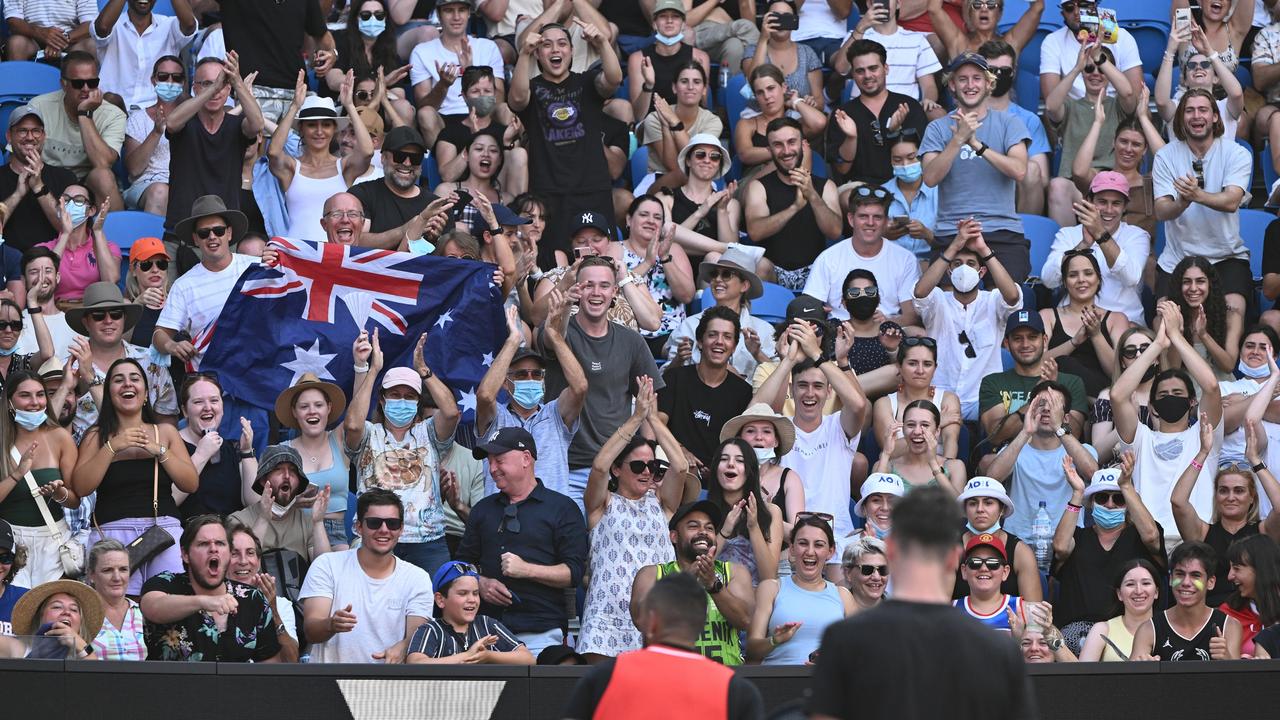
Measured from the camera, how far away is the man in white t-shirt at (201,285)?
1172 cm

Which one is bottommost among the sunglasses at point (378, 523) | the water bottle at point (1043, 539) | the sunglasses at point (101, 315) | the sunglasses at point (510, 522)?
the water bottle at point (1043, 539)

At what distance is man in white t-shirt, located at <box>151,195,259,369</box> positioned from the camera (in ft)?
38.4

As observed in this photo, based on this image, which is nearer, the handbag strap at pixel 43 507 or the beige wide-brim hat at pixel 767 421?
the handbag strap at pixel 43 507

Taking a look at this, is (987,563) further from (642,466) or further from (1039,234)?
(1039,234)

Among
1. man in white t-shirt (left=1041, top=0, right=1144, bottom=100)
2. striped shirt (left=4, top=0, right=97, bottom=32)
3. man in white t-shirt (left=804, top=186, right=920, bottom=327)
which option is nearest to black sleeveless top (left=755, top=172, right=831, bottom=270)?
man in white t-shirt (left=804, top=186, right=920, bottom=327)

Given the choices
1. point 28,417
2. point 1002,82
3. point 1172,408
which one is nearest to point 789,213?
point 1002,82

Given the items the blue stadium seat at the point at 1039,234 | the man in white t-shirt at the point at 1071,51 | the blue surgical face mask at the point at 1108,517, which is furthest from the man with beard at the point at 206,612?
the man in white t-shirt at the point at 1071,51

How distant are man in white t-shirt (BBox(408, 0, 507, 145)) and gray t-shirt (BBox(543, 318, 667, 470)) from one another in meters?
3.68

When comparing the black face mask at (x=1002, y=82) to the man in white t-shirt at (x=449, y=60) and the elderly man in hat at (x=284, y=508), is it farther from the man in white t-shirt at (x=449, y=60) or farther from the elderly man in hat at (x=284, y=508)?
the elderly man in hat at (x=284, y=508)

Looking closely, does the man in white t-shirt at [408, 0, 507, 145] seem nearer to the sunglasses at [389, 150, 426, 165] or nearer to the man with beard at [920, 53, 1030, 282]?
the sunglasses at [389, 150, 426, 165]

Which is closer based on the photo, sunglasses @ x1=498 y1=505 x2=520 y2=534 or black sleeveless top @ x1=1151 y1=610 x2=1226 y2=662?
black sleeveless top @ x1=1151 y1=610 x2=1226 y2=662

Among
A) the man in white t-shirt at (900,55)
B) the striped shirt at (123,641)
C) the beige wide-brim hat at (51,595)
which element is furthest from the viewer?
the man in white t-shirt at (900,55)

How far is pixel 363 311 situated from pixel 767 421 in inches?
106

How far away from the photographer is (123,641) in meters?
9.05
